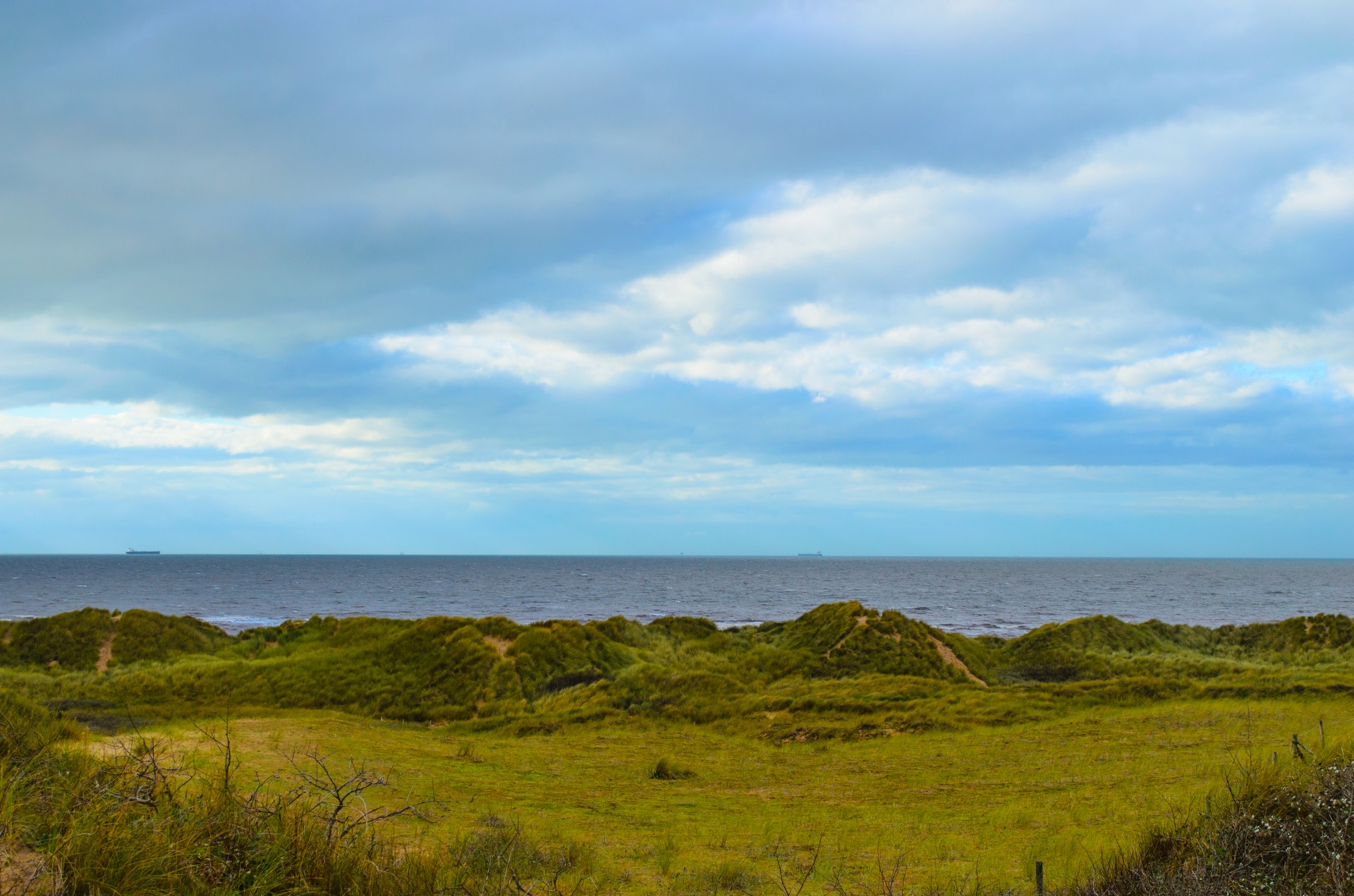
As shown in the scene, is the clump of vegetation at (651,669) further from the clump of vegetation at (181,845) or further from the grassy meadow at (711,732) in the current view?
the clump of vegetation at (181,845)

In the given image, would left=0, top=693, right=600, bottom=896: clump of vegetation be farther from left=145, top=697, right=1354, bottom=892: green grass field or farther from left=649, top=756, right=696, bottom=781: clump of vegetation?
left=649, top=756, right=696, bottom=781: clump of vegetation

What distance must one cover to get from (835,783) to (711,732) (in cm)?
751

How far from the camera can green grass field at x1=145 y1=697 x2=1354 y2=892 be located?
1041cm

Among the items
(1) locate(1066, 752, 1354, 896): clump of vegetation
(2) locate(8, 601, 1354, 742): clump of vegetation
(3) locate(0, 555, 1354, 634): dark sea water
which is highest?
(1) locate(1066, 752, 1354, 896): clump of vegetation

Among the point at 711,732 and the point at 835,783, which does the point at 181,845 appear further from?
the point at 711,732

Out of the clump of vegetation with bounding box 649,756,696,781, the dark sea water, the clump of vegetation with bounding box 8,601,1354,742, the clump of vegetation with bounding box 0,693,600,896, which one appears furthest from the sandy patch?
the dark sea water

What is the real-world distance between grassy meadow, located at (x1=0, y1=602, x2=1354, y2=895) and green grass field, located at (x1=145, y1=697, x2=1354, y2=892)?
0.09m

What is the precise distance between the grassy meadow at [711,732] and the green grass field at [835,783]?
0.29 feet

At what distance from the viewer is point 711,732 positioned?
23.5 meters

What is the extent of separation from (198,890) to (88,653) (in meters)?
33.9

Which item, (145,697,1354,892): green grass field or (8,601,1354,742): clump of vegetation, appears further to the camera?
(8,601,1354,742): clump of vegetation

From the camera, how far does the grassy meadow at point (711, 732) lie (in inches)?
379

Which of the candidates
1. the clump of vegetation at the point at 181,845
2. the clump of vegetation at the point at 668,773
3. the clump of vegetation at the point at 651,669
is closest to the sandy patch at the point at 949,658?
the clump of vegetation at the point at 651,669

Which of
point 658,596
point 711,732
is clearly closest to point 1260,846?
point 711,732
